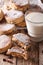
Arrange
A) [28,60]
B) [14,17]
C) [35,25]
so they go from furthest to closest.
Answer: [14,17]
[35,25]
[28,60]

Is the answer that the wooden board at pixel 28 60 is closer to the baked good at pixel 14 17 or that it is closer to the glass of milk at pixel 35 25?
the glass of milk at pixel 35 25

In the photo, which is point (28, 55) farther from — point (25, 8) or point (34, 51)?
point (25, 8)

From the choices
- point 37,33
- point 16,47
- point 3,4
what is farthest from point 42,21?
point 3,4

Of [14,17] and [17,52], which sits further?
[14,17]

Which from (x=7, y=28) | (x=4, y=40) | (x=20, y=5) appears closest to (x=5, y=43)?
(x=4, y=40)

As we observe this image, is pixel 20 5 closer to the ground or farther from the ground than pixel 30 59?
farther from the ground

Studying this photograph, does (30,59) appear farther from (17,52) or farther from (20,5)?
(20,5)

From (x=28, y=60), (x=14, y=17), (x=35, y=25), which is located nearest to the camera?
(x=28, y=60)

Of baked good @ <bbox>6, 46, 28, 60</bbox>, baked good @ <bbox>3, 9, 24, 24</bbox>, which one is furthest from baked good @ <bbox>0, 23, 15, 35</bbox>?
baked good @ <bbox>6, 46, 28, 60</bbox>
